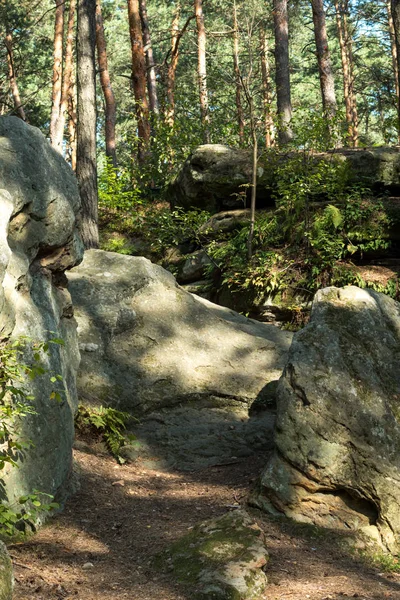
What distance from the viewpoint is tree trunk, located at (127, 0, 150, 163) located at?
1752cm

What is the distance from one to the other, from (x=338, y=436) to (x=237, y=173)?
27.7ft

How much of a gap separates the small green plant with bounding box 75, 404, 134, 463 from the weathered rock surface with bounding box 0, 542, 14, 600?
3429 millimetres

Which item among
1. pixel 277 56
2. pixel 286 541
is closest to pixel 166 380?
pixel 286 541

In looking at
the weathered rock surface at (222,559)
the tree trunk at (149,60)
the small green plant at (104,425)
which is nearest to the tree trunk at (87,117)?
the small green plant at (104,425)

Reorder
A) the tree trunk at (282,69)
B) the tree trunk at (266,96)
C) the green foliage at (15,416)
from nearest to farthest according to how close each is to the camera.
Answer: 1. the green foliage at (15,416)
2. the tree trunk at (266,96)
3. the tree trunk at (282,69)

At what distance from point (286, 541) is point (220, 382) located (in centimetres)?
316

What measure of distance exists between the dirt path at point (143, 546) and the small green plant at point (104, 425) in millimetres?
238

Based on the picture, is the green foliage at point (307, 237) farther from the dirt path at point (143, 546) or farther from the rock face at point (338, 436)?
the dirt path at point (143, 546)

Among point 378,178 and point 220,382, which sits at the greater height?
point 378,178

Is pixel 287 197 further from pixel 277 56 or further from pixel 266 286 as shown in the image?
pixel 277 56

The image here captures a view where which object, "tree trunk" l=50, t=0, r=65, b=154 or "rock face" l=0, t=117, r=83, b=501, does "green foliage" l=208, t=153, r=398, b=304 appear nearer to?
"rock face" l=0, t=117, r=83, b=501

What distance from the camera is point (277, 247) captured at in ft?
40.8

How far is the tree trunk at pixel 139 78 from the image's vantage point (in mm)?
17516

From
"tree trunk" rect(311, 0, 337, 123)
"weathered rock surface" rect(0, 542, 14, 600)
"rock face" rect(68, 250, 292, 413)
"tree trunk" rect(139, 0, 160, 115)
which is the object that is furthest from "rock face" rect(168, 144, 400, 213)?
"weathered rock surface" rect(0, 542, 14, 600)
